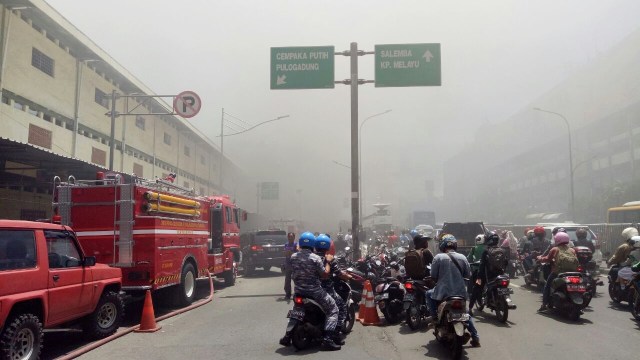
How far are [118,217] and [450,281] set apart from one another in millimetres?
6596

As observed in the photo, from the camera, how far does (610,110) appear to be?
70.6 metres

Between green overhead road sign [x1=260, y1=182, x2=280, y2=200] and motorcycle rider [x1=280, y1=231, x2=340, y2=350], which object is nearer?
motorcycle rider [x1=280, y1=231, x2=340, y2=350]

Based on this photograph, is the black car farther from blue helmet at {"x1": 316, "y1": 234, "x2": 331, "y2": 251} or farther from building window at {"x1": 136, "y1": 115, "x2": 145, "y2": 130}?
building window at {"x1": 136, "y1": 115, "x2": 145, "y2": 130}

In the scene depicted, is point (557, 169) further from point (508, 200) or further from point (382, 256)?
point (382, 256)

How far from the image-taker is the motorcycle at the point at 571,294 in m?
8.83

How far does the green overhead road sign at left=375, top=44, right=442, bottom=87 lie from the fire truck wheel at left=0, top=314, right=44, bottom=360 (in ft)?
39.8

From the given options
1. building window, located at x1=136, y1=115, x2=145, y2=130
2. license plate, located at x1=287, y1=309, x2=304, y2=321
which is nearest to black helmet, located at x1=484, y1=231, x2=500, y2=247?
license plate, located at x1=287, y1=309, x2=304, y2=321

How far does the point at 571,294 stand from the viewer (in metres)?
8.84

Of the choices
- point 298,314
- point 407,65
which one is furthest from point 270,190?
point 298,314

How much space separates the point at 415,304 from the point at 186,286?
5865mm

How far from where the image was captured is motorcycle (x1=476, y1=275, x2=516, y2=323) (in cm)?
879

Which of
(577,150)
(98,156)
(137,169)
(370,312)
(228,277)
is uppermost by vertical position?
(577,150)

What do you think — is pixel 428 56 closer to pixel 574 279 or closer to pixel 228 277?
pixel 574 279

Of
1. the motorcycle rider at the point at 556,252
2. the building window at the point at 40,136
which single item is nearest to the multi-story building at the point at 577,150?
the motorcycle rider at the point at 556,252
